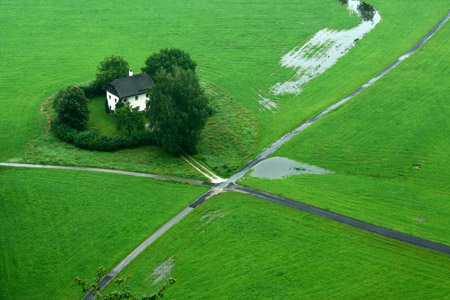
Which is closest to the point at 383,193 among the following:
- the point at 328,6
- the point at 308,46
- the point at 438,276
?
the point at 438,276

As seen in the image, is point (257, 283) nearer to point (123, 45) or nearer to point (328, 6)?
point (123, 45)

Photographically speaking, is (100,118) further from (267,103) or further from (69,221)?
(267,103)

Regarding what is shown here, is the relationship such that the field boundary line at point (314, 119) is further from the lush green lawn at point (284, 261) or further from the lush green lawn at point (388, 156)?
the lush green lawn at point (284, 261)

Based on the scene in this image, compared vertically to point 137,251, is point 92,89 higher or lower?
higher

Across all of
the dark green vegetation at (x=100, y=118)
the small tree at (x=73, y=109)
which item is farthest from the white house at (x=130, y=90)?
the small tree at (x=73, y=109)

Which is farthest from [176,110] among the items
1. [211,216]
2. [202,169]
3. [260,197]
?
[211,216]

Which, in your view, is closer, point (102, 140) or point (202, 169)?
point (202, 169)
